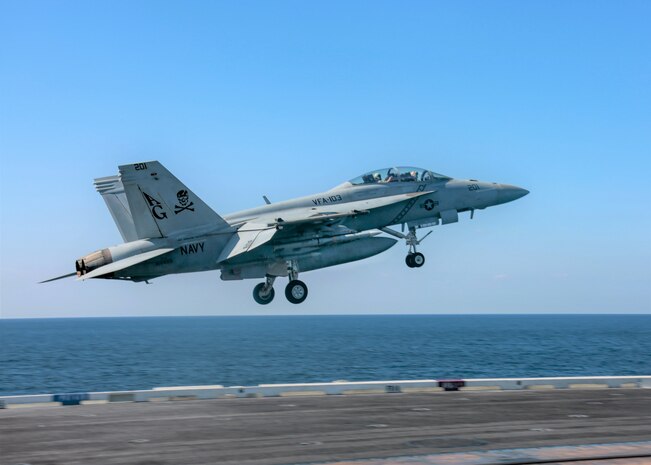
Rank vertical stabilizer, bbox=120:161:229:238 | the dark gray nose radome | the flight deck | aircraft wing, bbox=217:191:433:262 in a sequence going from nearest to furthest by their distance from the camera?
1. the flight deck
2. vertical stabilizer, bbox=120:161:229:238
3. aircraft wing, bbox=217:191:433:262
4. the dark gray nose radome

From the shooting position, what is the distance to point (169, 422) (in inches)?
820

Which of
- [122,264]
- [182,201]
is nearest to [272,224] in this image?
[182,201]

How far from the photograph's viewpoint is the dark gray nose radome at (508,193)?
3541 centimetres

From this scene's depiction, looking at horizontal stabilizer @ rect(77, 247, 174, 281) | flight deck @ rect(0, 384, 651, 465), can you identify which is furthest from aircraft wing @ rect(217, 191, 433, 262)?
flight deck @ rect(0, 384, 651, 465)

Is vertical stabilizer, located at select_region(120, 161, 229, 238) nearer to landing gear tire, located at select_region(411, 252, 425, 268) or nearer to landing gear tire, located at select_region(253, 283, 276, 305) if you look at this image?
landing gear tire, located at select_region(253, 283, 276, 305)

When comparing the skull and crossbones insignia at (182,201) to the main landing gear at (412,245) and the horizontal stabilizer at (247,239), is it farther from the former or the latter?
the main landing gear at (412,245)

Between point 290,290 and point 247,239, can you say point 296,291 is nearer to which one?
point 290,290

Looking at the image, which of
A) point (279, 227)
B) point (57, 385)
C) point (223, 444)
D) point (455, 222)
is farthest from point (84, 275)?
point (57, 385)

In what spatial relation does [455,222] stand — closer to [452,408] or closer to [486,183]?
Answer: [486,183]

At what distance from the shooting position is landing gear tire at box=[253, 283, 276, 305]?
32.7 meters

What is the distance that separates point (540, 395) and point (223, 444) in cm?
1575

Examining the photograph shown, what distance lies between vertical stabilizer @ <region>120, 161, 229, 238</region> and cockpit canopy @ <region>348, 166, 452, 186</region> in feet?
24.5

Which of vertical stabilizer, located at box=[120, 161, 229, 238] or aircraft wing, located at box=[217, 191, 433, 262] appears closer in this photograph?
vertical stabilizer, located at box=[120, 161, 229, 238]

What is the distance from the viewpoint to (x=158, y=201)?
29.9 meters
